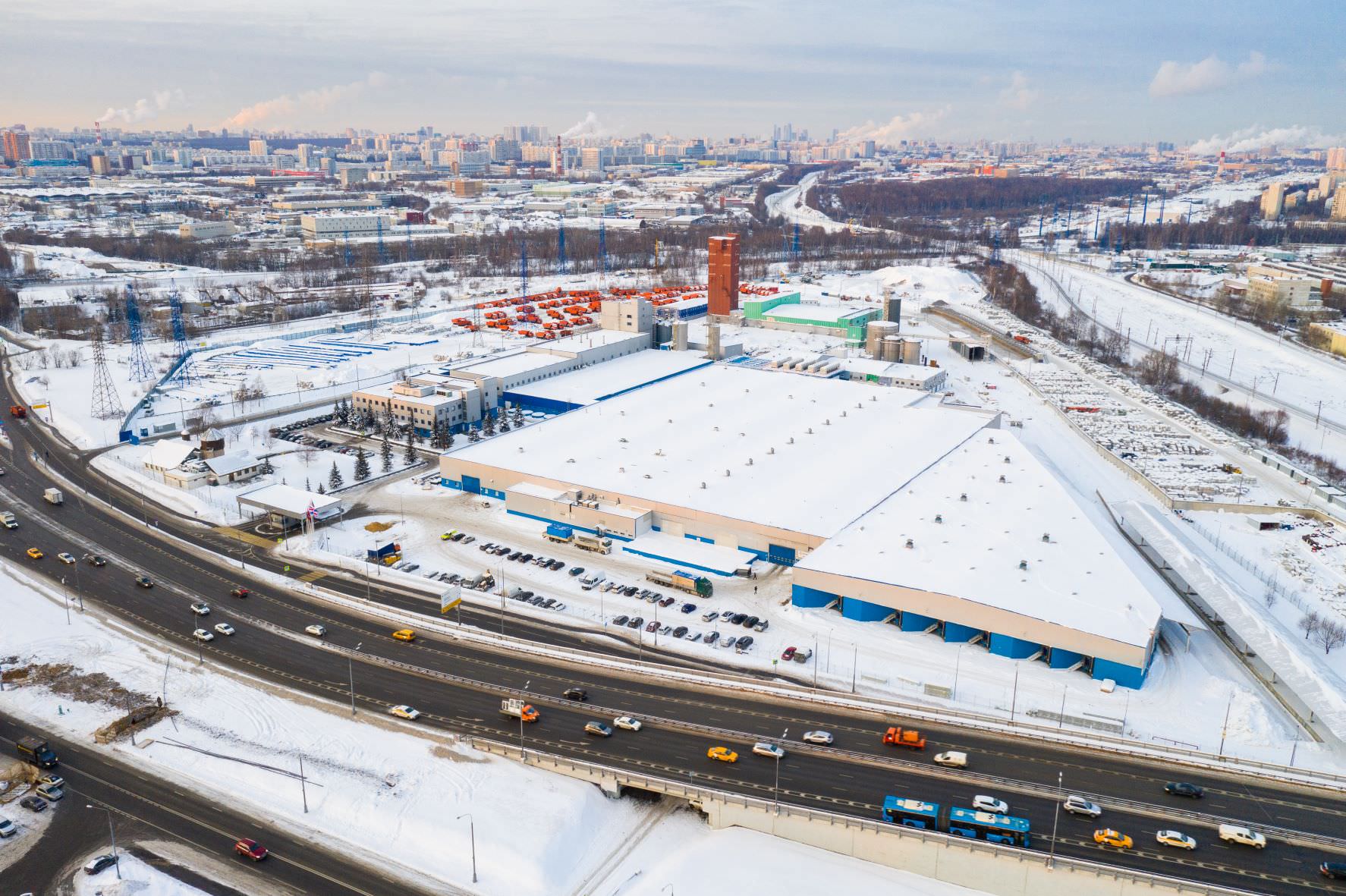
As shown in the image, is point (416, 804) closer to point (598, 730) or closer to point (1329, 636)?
point (598, 730)

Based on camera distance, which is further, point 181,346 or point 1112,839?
point 181,346

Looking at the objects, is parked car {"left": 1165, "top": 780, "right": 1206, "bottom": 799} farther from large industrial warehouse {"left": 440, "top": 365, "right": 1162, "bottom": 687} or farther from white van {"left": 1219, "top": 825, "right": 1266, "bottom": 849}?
large industrial warehouse {"left": 440, "top": 365, "right": 1162, "bottom": 687}

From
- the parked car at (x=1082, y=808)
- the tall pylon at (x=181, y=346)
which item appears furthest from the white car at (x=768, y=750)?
the tall pylon at (x=181, y=346)

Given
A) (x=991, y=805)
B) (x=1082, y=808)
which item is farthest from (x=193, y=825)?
(x=1082, y=808)

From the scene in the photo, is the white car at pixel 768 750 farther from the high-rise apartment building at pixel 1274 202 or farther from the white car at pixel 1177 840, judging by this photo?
the high-rise apartment building at pixel 1274 202

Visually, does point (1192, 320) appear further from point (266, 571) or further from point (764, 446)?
point (266, 571)

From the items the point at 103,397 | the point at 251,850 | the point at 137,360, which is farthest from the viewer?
the point at 137,360

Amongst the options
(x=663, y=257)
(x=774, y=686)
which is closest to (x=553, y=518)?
(x=774, y=686)

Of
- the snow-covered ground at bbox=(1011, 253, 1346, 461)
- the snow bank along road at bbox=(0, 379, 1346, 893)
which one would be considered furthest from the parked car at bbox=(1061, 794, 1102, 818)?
the snow-covered ground at bbox=(1011, 253, 1346, 461)
